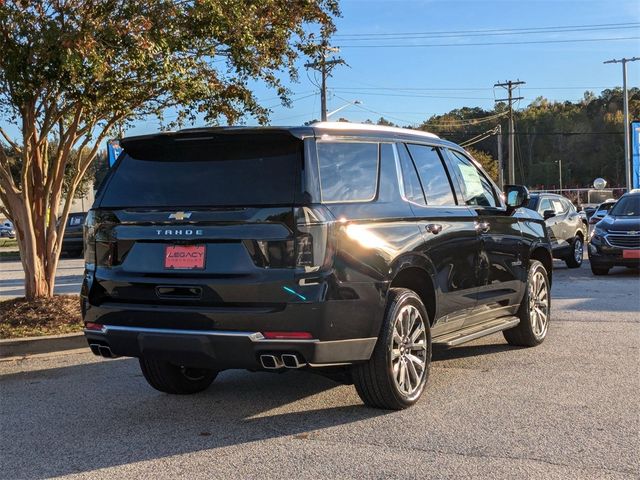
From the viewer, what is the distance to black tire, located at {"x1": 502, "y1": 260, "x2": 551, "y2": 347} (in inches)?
279

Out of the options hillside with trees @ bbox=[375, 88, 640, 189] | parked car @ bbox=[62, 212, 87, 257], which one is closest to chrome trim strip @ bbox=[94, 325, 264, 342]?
parked car @ bbox=[62, 212, 87, 257]

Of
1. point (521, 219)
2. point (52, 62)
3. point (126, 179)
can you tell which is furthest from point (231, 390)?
point (52, 62)

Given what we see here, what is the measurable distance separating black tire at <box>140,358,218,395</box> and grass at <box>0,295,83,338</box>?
2.88m

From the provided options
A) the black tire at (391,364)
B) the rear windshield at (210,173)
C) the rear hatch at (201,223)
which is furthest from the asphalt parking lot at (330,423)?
the rear windshield at (210,173)

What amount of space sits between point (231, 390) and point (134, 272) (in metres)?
1.61

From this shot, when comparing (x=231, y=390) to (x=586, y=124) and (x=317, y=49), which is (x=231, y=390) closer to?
(x=317, y=49)

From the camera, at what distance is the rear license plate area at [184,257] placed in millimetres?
4578

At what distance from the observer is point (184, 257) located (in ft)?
15.2

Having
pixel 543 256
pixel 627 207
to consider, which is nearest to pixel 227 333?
pixel 543 256

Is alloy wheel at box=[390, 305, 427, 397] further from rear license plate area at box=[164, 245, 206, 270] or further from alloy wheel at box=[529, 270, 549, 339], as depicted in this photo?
alloy wheel at box=[529, 270, 549, 339]

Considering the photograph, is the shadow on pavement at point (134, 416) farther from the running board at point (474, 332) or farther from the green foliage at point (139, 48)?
the green foliage at point (139, 48)

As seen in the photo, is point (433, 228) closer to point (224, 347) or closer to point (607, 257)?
point (224, 347)

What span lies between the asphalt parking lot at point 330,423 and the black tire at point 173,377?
109 millimetres

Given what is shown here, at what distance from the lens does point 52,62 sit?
7293 mm
